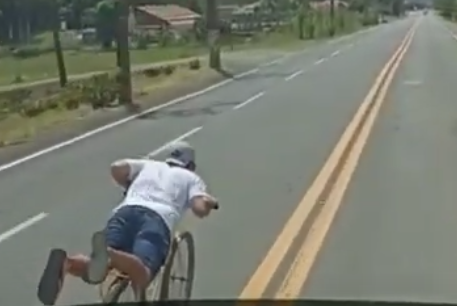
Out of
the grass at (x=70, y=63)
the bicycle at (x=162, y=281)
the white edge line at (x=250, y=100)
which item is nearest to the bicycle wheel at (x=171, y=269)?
the bicycle at (x=162, y=281)

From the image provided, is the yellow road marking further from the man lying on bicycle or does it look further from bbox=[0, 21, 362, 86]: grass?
bbox=[0, 21, 362, 86]: grass

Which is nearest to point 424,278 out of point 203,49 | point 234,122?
point 234,122

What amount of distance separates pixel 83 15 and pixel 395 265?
Answer: 269ft

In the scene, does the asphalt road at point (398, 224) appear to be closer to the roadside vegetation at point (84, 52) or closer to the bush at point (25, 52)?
the roadside vegetation at point (84, 52)

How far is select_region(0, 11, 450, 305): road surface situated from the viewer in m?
8.95

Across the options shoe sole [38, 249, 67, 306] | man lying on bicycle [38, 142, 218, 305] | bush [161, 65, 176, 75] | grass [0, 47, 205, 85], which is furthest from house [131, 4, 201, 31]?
shoe sole [38, 249, 67, 306]

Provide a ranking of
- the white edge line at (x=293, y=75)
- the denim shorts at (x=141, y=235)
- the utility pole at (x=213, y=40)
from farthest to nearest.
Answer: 1. the utility pole at (x=213, y=40)
2. the white edge line at (x=293, y=75)
3. the denim shorts at (x=141, y=235)

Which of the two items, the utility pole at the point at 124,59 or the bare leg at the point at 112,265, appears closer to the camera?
the bare leg at the point at 112,265

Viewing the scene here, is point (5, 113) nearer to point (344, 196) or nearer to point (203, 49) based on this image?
point (344, 196)

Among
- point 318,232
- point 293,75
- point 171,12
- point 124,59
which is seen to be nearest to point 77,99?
point 124,59

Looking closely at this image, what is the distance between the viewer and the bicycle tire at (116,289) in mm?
6441

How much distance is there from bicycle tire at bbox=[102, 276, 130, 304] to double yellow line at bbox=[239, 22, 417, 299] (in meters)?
1.82

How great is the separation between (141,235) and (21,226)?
5163mm

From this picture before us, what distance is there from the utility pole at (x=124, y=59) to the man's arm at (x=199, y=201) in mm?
20603
